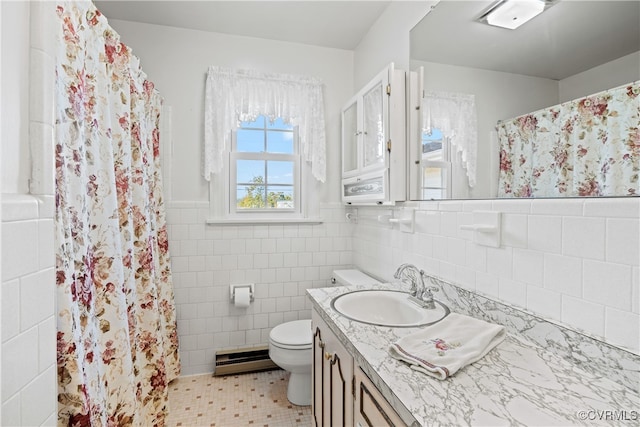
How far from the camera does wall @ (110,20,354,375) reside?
2.29m

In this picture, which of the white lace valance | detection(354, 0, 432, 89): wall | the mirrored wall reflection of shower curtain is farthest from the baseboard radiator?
detection(354, 0, 432, 89): wall

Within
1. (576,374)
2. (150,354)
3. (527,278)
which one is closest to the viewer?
(576,374)

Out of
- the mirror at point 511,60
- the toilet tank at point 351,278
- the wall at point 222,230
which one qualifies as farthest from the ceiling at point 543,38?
the toilet tank at point 351,278

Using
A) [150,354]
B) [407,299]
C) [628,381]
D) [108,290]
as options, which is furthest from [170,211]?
[628,381]

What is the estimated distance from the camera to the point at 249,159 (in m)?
2.49

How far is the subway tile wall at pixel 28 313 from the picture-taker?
2.13 feet

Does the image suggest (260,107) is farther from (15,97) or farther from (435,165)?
(15,97)

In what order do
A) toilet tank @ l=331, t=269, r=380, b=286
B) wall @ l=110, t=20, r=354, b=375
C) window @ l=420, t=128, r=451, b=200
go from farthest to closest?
wall @ l=110, t=20, r=354, b=375 → toilet tank @ l=331, t=269, r=380, b=286 → window @ l=420, t=128, r=451, b=200

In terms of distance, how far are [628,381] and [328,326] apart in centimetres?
90

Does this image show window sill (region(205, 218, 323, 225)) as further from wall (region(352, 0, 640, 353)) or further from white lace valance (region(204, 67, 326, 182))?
wall (region(352, 0, 640, 353))

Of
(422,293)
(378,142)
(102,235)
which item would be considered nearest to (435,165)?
(378,142)

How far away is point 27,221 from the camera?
0.72m

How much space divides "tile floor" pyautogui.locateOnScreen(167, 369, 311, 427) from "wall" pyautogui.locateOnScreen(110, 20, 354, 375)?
0.20 metres

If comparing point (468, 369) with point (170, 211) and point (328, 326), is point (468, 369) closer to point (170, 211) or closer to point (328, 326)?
point (328, 326)
